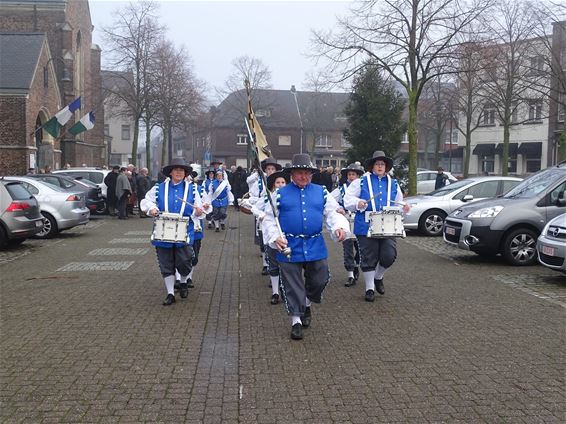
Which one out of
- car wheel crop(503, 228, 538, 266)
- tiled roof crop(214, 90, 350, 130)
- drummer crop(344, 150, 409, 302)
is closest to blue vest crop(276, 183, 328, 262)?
drummer crop(344, 150, 409, 302)

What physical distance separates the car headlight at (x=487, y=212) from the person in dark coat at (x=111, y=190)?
13939 millimetres

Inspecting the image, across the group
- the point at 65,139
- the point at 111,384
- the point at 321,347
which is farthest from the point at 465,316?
the point at 65,139

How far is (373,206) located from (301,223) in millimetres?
2188

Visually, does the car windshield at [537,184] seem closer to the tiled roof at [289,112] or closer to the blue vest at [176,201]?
the blue vest at [176,201]

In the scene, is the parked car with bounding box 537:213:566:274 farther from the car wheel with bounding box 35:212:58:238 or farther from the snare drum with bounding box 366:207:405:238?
the car wheel with bounding box 35:212:58:238

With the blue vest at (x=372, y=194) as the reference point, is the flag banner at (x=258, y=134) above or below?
above

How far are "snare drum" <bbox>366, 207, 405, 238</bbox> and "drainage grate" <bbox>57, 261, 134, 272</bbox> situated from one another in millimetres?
5015

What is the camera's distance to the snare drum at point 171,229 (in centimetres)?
786

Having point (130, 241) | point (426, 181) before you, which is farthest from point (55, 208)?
point (426, 181)

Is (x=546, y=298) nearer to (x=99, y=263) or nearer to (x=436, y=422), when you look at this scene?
(x=436, y=422)

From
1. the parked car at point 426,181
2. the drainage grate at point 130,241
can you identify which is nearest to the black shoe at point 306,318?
the drainage grate at point 130,241

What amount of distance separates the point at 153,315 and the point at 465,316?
147 inches

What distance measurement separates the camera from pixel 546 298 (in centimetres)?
859

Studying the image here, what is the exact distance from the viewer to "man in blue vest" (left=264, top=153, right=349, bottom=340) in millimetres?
6465
